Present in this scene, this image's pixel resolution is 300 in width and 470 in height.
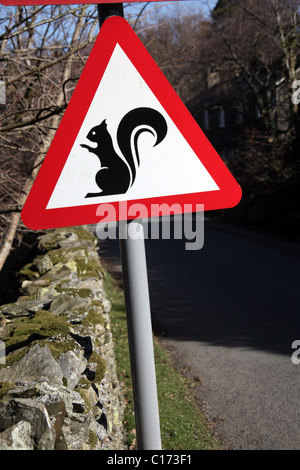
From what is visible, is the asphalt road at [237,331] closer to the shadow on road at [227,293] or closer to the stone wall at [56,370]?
the shadow on road at [227,293]

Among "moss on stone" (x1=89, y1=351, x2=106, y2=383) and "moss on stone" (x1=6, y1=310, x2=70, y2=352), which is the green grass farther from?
"moss on stone" (x1=6, y1=310, x2=70, y2=352)

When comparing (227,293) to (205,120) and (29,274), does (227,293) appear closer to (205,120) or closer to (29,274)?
(29,274)

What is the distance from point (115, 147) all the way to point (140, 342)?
69 cm

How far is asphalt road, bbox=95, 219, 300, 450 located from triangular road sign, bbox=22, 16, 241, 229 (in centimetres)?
378

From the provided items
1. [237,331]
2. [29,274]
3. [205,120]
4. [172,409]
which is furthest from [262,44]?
[172,409]

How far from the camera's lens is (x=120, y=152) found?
79.8 inches

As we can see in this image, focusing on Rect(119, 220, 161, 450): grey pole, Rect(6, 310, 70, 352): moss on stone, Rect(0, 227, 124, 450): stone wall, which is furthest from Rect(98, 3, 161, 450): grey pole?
Rect(6, 310, 70, 352): moss on stone

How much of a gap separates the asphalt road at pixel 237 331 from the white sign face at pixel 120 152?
3.77m

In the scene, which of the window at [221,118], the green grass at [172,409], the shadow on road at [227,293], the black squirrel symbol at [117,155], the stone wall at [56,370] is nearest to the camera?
the black squirrel symbol at [117,155]

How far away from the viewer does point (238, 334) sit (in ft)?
27.0

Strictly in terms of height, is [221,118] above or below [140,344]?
above

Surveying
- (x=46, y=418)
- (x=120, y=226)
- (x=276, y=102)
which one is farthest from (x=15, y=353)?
(x=276, y=102)

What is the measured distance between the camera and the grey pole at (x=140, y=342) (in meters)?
1.91

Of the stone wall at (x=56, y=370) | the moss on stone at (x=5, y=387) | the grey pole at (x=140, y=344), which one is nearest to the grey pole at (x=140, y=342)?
the grey pole at (x=140, y=344)
